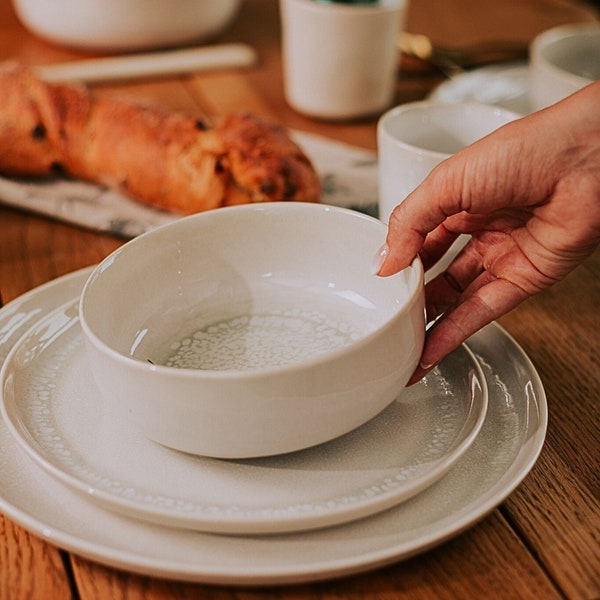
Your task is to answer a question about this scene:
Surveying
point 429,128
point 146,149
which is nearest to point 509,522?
point 429,128

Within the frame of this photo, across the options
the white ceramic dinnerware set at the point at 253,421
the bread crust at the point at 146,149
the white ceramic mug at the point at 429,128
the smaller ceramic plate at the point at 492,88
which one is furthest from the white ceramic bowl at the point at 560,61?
the white ceramic dinnerware set at the point at 253,421

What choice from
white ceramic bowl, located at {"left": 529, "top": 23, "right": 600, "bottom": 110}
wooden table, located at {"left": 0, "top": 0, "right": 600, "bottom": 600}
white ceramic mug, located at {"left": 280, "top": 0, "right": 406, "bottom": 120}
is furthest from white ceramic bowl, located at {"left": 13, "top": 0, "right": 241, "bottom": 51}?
white ceramic bowl, located at {"left": 529, "top": 23, "right": 600, "bottom": 110}

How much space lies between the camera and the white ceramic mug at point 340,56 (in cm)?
96

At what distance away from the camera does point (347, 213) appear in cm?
56

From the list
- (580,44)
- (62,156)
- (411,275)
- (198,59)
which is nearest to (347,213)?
(411,275)

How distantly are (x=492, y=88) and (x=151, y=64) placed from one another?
44 centimetres

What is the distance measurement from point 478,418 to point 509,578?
3.4 inches

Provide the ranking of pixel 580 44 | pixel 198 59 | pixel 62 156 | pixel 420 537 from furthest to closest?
pixel 198 59 → pixel 580 44 → pixel 62 156 → pixel 420 537

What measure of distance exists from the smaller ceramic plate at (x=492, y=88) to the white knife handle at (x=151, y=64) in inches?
12.3

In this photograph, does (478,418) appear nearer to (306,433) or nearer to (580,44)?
(306,433)

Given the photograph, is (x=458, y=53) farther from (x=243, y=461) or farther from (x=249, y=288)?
(x=243, y=461)

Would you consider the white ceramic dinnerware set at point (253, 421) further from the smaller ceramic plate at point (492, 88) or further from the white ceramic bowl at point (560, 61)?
the smaller ceramic plate at point (492, 88)

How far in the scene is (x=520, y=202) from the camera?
1.72 ft

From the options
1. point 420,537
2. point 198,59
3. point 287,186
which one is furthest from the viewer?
point 198,59
